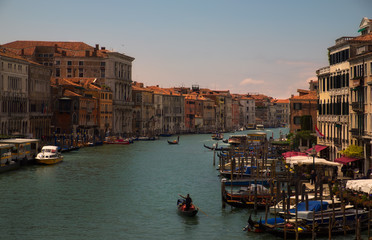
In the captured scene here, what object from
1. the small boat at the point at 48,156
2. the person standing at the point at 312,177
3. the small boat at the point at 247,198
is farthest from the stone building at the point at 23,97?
the small boat at the point at 247,198

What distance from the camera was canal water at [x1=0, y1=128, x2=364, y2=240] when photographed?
2556 cm

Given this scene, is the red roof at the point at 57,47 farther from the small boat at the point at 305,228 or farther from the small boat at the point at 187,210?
the small boat at the point at 305,228

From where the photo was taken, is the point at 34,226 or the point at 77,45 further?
the point at 77,45

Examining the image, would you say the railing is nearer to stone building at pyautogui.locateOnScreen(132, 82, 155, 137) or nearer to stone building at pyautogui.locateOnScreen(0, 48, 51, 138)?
stone building at pyautogui.locateOnScreen(0, 48, 51, 138)

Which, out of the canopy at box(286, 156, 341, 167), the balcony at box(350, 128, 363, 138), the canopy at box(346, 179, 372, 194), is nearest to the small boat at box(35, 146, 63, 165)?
the canopy at box(286, 156, 341, 167)

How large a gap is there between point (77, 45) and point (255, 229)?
78.2m

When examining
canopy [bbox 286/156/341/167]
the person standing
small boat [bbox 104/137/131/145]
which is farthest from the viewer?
small boat [bbox 104/137/131/145]

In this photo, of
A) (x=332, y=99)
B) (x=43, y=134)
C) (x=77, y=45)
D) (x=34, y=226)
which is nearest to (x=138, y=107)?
(x=77, y=45)

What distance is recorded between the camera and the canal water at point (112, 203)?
83.9ft

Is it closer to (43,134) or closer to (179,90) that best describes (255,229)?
(43,134)

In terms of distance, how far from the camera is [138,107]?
357 ft

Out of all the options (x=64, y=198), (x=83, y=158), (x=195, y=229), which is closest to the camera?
(x=195, y=229)

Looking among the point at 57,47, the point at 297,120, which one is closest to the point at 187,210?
the point at 297,120

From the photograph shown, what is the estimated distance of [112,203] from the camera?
3262cm
